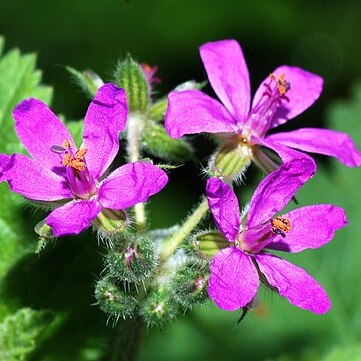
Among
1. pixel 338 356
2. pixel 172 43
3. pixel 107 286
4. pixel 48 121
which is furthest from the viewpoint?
pixel 172 43

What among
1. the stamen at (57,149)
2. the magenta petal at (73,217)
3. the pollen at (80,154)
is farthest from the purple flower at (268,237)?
the stamen at (57,149)

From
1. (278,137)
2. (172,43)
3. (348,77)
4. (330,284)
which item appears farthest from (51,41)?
(278,137)

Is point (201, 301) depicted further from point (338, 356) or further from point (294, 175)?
point (338, 356)

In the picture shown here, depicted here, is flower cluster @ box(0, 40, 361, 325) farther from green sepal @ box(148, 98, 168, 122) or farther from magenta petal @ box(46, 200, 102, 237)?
green sepal @ box(148, 98, 168, 122)

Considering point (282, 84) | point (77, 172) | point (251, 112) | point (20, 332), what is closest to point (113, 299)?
point (77, 172)

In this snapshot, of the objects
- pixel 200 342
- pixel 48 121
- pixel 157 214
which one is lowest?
pixel 200 342

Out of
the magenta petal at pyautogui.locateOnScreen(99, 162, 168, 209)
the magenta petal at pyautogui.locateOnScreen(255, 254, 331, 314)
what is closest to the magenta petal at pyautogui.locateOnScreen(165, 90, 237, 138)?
the magenta petal at pyautogui.locateOnScreen(99, 162, 168, 209)
